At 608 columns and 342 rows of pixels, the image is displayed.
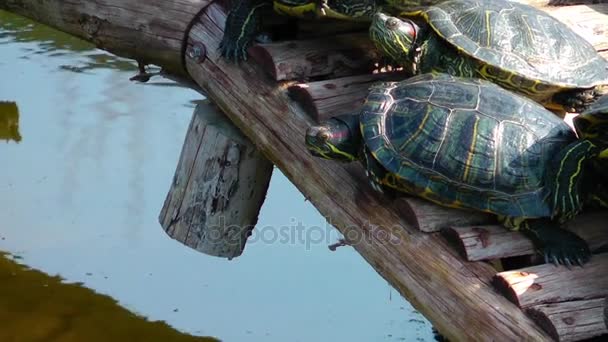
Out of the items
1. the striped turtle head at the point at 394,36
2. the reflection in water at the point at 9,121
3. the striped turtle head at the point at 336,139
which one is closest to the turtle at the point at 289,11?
the striped turtle head at the point at 394,36

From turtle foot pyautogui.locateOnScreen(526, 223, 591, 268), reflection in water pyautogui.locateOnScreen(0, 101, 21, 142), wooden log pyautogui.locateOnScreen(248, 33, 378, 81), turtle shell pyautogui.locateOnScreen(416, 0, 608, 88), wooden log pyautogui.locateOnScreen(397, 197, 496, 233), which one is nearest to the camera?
turtle foot pyautogui.locateOnScreen(526, 223, 591, 268)

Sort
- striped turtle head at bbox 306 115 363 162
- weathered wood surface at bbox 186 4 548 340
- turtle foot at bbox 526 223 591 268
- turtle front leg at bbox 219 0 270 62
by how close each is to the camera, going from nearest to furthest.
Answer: weathered wood surface at bbox 186 4 548 340 → turtle foot at bbox 526 223 591 268 → striped turtle head at bbox 306 115 363 162 → turtle front leg at bbox 219 0 270 62

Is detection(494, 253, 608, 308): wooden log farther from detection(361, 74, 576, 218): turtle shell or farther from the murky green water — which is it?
the murky green water

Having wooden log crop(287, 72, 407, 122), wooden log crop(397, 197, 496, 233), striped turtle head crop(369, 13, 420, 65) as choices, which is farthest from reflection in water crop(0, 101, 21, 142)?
wooden log crop(397, 197, 496, 233)

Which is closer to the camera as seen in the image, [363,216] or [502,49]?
[363,216]

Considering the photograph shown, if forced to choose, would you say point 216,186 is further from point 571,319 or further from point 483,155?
point 571,319

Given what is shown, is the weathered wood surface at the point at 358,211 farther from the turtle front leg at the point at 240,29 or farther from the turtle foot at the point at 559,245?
the turtle foot at the point at 559,245

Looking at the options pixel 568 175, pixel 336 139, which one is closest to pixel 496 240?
pixel 568 175
